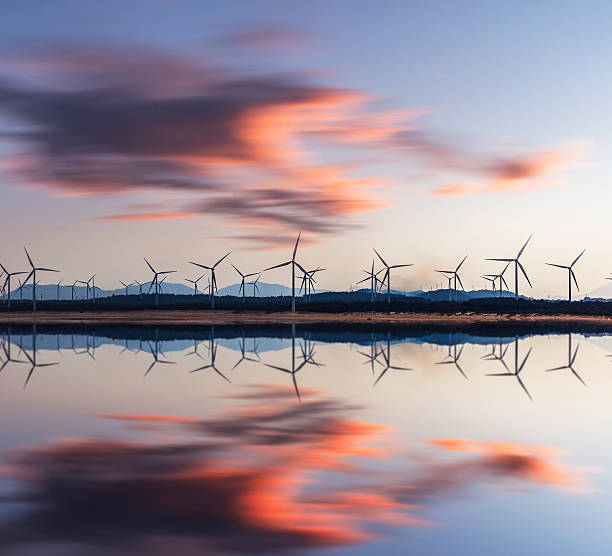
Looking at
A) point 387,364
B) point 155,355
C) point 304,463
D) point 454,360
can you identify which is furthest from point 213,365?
point 304,463

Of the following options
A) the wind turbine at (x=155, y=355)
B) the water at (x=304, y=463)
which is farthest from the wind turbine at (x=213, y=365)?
the wind turbine at (x=155, y=355)

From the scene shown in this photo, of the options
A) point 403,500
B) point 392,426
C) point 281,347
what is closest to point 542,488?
point 403,500

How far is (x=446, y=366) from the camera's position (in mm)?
41250

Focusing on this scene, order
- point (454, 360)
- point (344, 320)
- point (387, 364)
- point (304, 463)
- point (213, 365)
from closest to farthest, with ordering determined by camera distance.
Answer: point (304, 463), point (213, 365), point (387, 364), point (454, 360), point (344, 320)

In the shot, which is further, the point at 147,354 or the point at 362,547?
the point at 147,354

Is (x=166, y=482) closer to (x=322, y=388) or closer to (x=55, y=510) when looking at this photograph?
(x=55, y=510)

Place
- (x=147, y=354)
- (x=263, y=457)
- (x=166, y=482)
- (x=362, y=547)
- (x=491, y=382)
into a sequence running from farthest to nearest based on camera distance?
1. (x=147, y=354)
2. (x=491, y=382)
3. (x=263, y=457)
4. (x=166, y=482)
5. (x=362, y=547)

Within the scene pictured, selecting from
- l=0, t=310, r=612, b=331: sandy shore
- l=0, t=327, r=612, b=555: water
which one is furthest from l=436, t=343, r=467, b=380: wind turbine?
l=0, t=310, r=612, b=331: sandy shore

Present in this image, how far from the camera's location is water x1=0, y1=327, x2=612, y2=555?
1217 cm

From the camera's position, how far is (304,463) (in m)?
17.3

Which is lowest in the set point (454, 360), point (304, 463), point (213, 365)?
point (304, 463)

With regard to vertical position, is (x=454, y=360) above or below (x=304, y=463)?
above

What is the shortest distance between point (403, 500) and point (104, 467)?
22.4 feet

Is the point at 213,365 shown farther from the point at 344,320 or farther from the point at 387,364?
the point at 344,320
